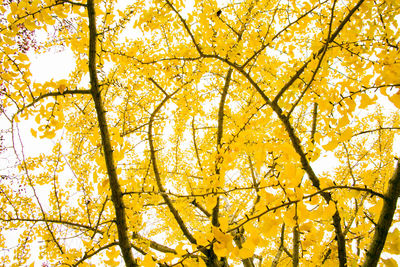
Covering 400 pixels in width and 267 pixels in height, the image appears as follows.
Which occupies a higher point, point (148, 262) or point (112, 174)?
point (112, 174)

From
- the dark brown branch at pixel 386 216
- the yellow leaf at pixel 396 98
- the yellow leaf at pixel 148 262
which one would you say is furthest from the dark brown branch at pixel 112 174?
the yellow leaf at pixel 396 98

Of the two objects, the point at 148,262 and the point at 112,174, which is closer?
the point at 148,262

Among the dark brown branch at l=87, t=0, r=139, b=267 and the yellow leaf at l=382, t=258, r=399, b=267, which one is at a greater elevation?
the dark brown branch at l=87, t=0, r=139, b=267

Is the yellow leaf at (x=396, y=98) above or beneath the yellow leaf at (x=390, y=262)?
above

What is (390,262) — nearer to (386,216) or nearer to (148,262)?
(386,216)

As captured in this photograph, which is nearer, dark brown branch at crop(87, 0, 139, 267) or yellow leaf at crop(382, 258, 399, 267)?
yellow leaf at crop(382, 258, 399, 267)

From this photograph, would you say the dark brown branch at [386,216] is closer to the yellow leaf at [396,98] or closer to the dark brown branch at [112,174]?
the yellow leaf at [396,98]

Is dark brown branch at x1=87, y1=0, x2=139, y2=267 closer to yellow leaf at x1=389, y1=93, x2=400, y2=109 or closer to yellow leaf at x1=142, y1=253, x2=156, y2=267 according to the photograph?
yellow leaf at x1=142, y1=253, x2=156, y2=267

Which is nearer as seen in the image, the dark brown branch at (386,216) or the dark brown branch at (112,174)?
the dark brown branch at (386,216)

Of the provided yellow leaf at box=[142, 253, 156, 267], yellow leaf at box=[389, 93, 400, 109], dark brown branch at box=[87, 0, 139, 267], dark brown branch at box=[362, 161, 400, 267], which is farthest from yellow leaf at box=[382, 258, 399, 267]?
dark brown branch at box=[87, 0, 139, 267]

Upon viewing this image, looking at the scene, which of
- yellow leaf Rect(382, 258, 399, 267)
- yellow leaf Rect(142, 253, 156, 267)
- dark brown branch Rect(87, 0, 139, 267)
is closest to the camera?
yellow leaf Rect(142, 253, 156, 267)

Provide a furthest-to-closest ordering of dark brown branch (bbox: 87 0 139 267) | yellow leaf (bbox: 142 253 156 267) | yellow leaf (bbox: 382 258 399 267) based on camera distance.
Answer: dark brown branch (bbox: 87 0 139 267)
yellow leaf (bbox: 382 258 399 267)
yellow leaf (bbox: 142 253 156 267)

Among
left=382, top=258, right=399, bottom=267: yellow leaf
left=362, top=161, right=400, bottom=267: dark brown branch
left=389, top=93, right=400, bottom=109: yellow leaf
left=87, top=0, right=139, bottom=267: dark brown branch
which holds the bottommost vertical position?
left=382, top=258, right=399, bottom=267: yellow leaf

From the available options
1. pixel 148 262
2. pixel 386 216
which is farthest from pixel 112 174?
pixel 386 216
